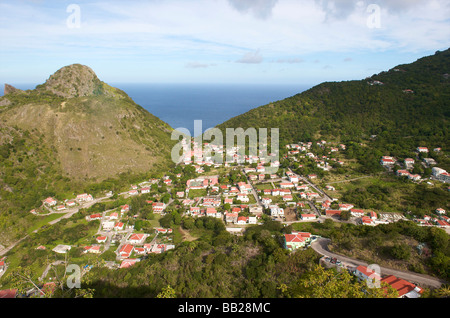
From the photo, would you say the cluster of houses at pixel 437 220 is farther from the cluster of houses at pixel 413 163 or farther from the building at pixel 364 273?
the building at pixel 364 273

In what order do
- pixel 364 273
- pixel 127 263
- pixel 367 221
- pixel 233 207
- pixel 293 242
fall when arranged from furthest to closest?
pixel 233 207, pixel 367 221, pixel 293 242, pixel 127 263, pixel 364 273

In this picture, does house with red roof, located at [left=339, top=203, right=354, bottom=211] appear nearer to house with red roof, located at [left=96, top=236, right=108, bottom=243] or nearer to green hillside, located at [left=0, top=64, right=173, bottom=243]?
house with red roof, located at [left=96, top=236, right=108, bottom=243]

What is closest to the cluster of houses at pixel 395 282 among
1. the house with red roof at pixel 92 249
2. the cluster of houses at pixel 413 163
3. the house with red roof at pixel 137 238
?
the house with red roof at pixel 137 238

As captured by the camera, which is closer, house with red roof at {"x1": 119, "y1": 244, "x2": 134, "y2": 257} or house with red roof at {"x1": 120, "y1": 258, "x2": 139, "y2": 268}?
house with red roof at {"x1": 120, "y1": 258, "x2": 139, "y2": 268}

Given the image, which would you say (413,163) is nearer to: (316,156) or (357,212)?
(316,156)

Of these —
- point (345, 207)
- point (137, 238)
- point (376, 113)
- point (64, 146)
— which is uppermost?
point (376, 113)

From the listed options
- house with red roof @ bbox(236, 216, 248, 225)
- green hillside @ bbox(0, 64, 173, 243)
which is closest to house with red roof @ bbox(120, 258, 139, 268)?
house with red roof @ bbox(236, 216, 248, 225)

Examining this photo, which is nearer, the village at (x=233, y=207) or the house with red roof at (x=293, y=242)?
the house with red roof at (x=293, y=242)

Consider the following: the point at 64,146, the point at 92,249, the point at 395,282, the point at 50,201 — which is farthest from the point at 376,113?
the point at 50,201
